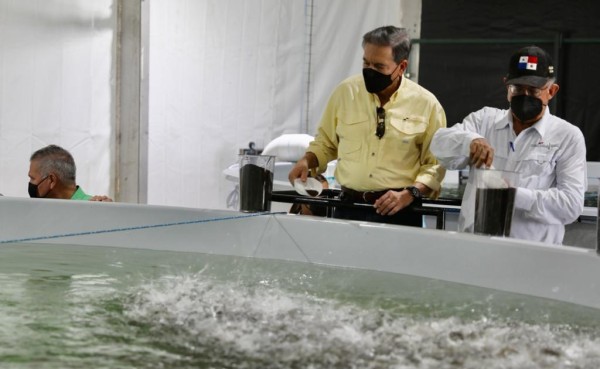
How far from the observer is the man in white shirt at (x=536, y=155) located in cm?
193

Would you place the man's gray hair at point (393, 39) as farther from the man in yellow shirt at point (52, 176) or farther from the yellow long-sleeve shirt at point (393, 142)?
the man in yellow shirt at point (52, 176)

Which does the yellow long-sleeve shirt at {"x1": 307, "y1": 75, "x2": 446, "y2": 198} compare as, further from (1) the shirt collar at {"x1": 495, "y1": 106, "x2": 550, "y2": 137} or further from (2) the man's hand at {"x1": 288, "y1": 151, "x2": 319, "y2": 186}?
(1) the shirt collar at {"x1": 495, "y1": 106, "x2": 550, "y2": 137}

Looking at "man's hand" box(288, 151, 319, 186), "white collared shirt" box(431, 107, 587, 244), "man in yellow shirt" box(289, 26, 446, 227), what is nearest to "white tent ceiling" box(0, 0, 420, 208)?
"man's hand" box(288, 151, 319, 186)

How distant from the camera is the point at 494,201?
170 centimetres

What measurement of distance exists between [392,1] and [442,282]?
4.65m

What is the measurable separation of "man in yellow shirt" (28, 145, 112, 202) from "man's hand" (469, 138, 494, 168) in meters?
1.53

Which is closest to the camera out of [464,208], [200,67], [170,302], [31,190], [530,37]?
[170,302]

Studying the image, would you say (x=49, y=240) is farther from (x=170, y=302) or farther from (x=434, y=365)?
(x=434, y=365)

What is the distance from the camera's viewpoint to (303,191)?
2.25 metres

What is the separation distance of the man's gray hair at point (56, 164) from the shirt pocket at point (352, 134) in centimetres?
108

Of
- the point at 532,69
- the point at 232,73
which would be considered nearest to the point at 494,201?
the point at 532,69

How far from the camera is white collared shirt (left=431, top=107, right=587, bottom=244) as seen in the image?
6.33 feet

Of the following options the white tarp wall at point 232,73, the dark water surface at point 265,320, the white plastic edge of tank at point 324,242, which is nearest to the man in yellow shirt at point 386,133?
the white plastic edge of tank at point 324,242

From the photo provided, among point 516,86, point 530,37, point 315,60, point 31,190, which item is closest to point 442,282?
point 516,86
